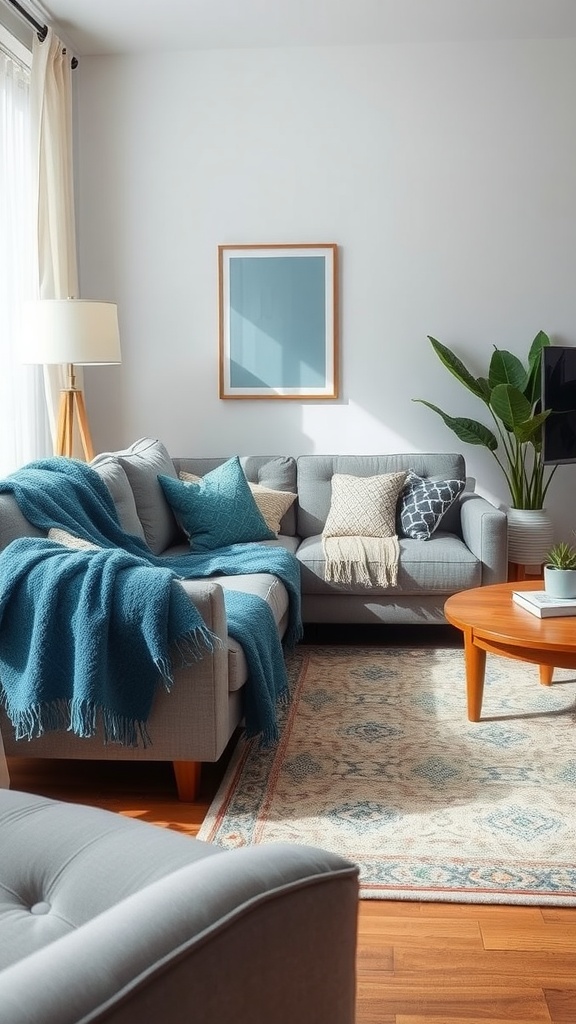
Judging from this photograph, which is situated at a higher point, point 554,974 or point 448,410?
point 448,410

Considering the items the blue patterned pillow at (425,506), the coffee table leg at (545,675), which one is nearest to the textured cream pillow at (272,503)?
the blue patterned pillow at (425,506)

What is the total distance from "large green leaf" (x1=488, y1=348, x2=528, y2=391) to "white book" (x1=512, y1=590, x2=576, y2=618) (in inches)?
69.4

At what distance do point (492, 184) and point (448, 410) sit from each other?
3.85ft

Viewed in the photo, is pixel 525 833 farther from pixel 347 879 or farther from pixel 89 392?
pixel 89 392

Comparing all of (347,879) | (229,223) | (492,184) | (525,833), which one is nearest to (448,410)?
(492,184)

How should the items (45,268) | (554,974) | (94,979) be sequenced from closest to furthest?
(94,979)
(554,974)
(45,268)

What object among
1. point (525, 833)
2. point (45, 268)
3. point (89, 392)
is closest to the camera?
point (525, 833)

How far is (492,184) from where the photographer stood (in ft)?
16.6

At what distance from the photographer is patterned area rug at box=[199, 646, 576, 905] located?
2.25 metres

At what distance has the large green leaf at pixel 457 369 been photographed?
482cm

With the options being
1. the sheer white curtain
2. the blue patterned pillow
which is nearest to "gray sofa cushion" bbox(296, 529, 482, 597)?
the blue patterned pillow

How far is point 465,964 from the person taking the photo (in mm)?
1882

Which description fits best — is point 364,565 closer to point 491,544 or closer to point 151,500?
point 491,544

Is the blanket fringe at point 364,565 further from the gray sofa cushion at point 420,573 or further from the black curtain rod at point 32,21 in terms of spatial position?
the black curtain rod at point 32,21
